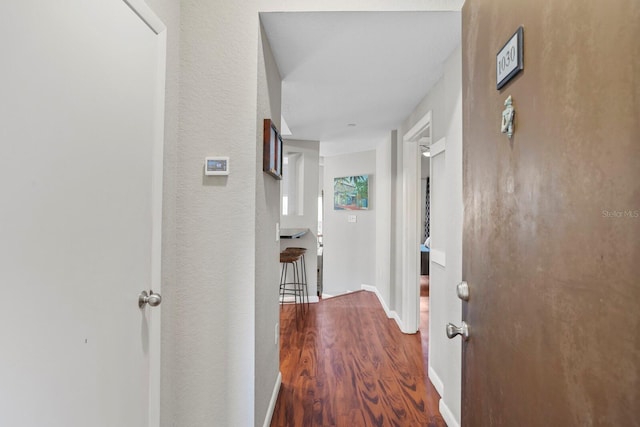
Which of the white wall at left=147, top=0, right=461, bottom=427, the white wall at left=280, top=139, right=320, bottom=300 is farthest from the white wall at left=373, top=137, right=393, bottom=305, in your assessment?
the white wall at left=147, top=0, right=461, bottom=427

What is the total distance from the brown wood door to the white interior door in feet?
→ 3.65

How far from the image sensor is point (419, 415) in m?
1.89

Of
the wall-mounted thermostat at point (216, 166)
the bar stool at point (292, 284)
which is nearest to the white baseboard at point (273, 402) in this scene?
the wall-mounted thermostat at point (216, 166)

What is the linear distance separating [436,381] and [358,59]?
2.24 metres

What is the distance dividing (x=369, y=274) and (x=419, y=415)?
316cm

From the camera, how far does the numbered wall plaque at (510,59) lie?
690 millimetres

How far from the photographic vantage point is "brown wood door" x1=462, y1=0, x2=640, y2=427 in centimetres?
45

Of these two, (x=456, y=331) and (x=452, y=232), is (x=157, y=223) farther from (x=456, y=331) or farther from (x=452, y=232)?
(x=452, y=232)

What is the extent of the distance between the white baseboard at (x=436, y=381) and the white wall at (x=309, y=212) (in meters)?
2.30

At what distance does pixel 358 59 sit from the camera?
1.97 m

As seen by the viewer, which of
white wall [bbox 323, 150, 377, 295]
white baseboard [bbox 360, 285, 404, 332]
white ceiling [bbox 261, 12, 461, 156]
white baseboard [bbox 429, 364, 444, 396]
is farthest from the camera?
white wall [bbox 323, 150, 377, 295]

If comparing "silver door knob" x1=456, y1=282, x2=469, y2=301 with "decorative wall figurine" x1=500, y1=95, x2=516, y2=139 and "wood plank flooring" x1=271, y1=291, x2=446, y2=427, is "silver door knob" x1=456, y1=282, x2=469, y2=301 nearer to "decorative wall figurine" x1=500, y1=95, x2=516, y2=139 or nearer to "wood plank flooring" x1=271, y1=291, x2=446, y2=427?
"decorative wall figurine" x1=500, y1=95, x2=516, y2=139

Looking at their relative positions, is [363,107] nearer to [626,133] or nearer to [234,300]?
[234,300]

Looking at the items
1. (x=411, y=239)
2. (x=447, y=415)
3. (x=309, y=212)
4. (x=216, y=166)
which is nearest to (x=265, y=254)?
(x=216, y=166)
